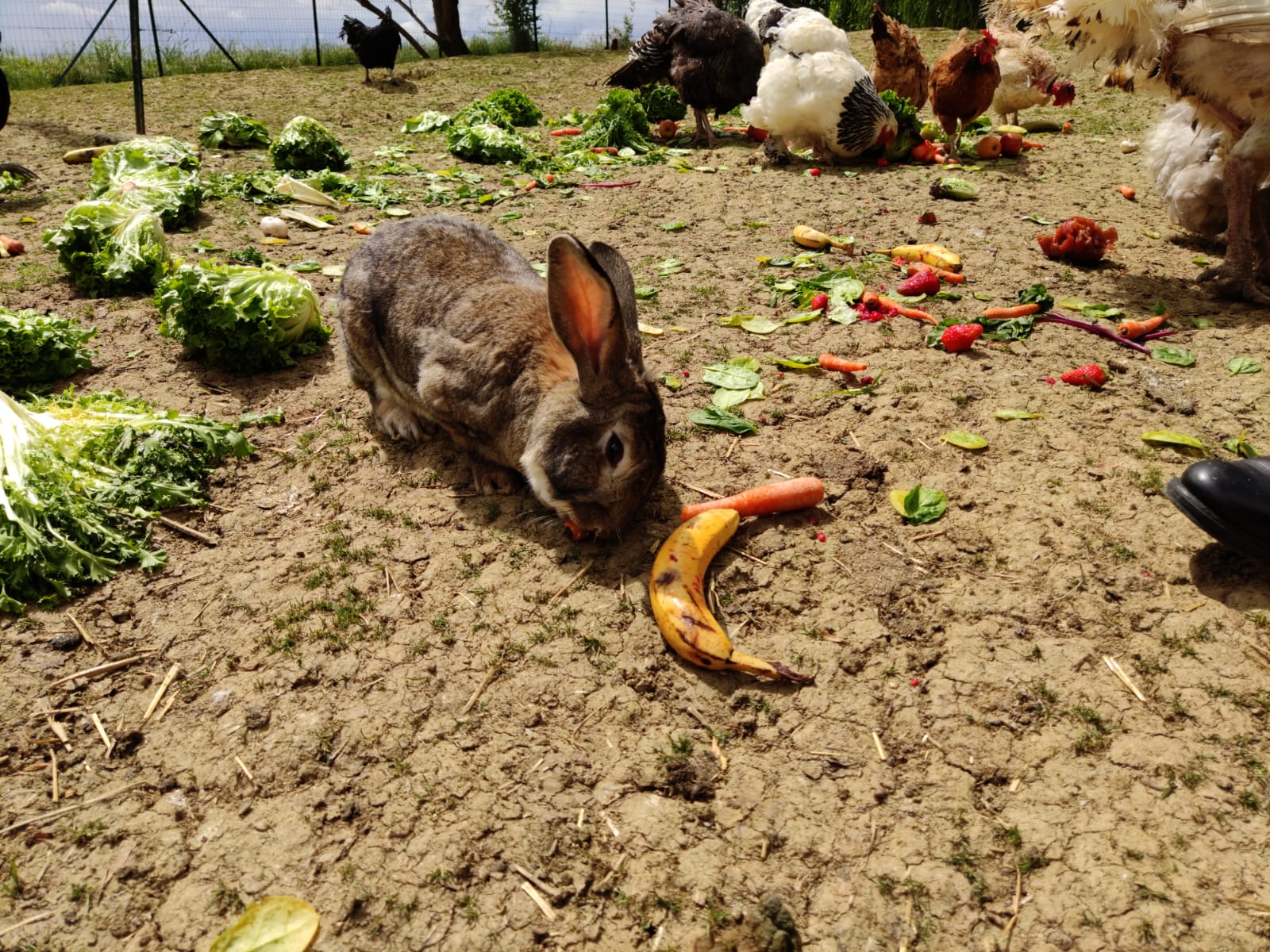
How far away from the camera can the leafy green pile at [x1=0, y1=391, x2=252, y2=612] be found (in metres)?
2.94

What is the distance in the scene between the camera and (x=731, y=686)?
2.59 metres

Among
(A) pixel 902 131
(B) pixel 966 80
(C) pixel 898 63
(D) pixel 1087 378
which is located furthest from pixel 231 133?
(D) pixel 1087 378

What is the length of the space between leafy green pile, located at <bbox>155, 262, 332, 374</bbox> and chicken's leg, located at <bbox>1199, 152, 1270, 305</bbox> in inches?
227

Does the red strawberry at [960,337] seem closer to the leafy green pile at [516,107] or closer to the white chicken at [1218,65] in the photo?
the white chicken at [1218,65]

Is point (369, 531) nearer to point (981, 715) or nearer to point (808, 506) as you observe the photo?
point (808, 506)

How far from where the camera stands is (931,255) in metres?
5.41

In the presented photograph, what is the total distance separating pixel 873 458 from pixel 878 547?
61cm

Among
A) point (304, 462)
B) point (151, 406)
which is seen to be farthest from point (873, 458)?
point (151, 406)

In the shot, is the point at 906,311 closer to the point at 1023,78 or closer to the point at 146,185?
the point at 146,185

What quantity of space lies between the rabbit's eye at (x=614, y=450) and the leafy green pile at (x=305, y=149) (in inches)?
285

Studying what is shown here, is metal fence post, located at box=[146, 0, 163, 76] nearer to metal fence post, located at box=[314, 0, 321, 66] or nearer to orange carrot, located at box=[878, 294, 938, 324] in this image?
metal fence post, located at box=[314, 0, 321, 66]

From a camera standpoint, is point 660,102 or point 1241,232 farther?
point 660,102

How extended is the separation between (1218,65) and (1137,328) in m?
1.65

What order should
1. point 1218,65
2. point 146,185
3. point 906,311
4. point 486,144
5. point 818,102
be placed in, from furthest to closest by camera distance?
1. point 486,144
2. point 818,102
3. point 146,185
4. point 906,311
5. point 1218,65
